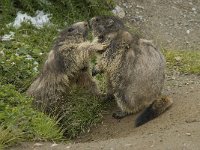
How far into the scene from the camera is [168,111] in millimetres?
6961

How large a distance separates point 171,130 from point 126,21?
4525 millimetres

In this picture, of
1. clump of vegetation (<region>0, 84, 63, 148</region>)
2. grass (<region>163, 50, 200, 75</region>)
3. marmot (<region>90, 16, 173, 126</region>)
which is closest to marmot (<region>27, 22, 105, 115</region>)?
marmot (<region>90, 16, 173, 126</region>)

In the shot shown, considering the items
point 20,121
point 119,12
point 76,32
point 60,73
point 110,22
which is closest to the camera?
point 20,121

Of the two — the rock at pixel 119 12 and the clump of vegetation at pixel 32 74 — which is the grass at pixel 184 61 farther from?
the clump of vegetation at pixel 32 74

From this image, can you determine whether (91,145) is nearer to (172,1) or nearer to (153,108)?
(153,108)

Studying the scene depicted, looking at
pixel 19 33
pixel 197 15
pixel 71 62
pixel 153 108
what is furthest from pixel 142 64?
pixel 197 15

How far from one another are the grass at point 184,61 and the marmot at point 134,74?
5.27 ft

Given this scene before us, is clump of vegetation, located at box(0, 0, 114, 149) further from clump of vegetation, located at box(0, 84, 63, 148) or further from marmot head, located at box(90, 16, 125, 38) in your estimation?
marmot head, located at box(90, 16, 125, 38)

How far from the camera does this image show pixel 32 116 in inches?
253

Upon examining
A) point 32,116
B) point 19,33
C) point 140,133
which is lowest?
point 140,133

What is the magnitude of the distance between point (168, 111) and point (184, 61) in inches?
81.2

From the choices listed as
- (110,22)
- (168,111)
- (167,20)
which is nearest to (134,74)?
(168,111)

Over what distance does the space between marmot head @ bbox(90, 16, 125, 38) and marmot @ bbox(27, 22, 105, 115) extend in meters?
0.20

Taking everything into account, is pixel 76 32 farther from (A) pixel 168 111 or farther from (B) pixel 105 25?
(A) pixel 168 111
